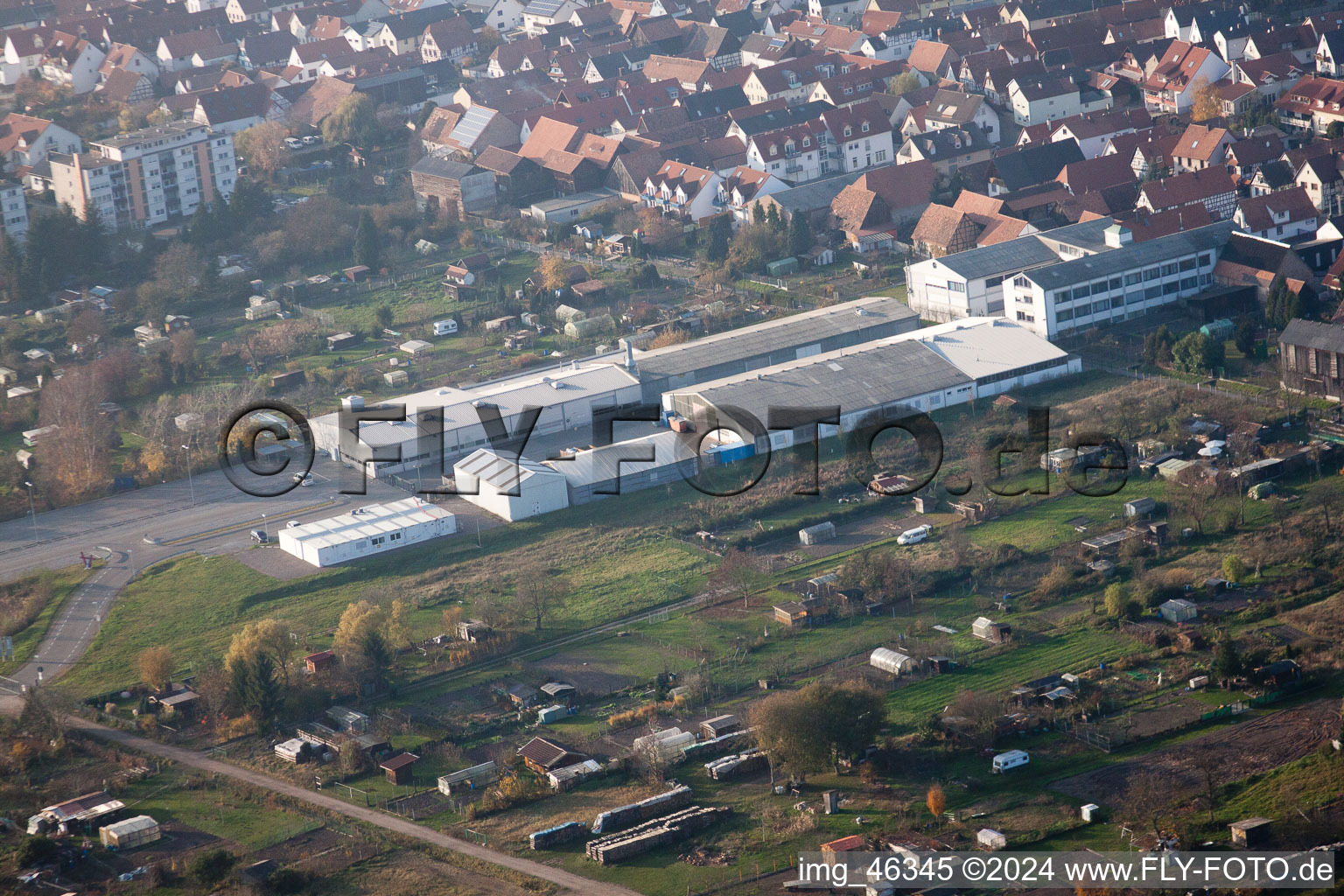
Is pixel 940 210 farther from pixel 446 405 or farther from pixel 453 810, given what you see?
pixel 453 810

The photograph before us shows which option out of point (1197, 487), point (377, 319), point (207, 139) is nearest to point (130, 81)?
point (207, 139)

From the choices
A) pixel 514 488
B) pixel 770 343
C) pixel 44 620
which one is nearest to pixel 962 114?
pixel 770 343

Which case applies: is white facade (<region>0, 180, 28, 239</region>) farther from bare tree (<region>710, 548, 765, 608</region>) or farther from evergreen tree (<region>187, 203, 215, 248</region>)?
bare tree (<region>710, 548, 765, 608</region>)

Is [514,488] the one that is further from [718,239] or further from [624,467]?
[718,239]

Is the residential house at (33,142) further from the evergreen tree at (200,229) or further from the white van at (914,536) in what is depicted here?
the white van at (914,536)

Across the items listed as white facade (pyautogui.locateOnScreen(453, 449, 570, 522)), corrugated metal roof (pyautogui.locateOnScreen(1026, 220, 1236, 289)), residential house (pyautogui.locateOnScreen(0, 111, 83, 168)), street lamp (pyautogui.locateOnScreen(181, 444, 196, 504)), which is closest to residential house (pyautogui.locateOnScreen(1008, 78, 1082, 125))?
corrugated metal roof (pyautogui.locateOnScreen(1026, 220, 1236, 289))

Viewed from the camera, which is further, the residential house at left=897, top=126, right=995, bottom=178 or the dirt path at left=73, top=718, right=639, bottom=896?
the residential house at left=897, top=126, right=995, bottom=178
